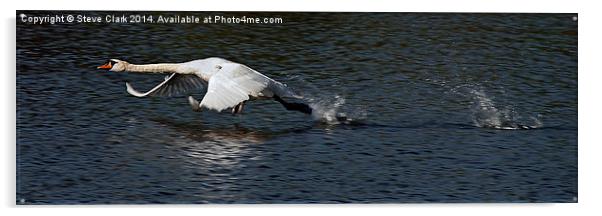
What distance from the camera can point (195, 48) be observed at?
7.13 meters

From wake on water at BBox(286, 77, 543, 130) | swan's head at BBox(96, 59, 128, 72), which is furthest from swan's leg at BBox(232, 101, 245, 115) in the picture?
swan's head at BBox(96, 59, 128, 72)

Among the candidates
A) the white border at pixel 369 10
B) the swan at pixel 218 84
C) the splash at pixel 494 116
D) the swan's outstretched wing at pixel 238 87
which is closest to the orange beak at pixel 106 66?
the swan at pixel 218 84

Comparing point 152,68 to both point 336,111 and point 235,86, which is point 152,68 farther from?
point 336,111

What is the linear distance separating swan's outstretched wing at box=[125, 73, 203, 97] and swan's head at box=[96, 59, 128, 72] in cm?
10

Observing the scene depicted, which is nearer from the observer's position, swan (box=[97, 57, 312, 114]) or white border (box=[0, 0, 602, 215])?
white border (box=[0, 0, 602, 215])

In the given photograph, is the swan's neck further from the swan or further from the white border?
the white border

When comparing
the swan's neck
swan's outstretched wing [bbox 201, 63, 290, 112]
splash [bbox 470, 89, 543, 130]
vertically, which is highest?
the swan's neck

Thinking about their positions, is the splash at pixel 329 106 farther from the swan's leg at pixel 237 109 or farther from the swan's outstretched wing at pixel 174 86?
the swan's outstretched wing at pixel 174 86

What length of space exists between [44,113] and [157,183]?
30.8 inches

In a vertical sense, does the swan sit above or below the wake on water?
above

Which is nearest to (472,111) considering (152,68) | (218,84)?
(218,84)

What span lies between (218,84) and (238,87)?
0.12 metres

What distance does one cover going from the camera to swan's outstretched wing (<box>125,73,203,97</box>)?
7.09 m

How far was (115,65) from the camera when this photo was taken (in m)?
7.10
